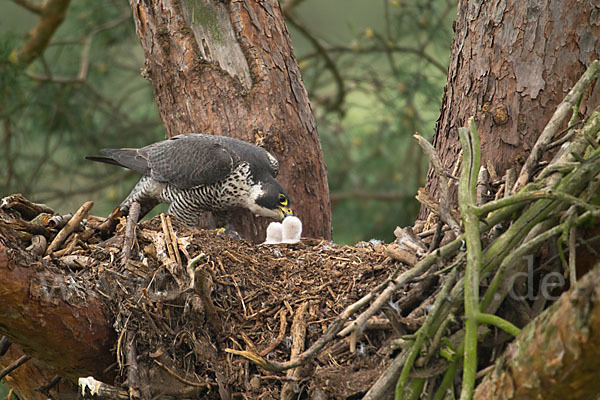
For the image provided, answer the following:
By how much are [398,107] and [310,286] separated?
3.71m

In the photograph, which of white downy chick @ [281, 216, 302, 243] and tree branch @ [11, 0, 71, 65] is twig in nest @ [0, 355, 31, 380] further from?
tree branch @ [11, 0, 71, 65]

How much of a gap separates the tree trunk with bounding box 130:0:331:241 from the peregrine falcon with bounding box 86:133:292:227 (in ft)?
0.33

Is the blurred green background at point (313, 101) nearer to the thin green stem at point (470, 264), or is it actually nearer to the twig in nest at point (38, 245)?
the twig in nest at point (38, 245)

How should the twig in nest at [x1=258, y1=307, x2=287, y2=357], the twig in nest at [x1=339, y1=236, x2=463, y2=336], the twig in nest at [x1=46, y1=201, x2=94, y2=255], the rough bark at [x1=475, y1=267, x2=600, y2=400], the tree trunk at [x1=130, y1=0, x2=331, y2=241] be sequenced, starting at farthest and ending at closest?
the tree trunk at [x1=130, y1=0, x2=331, y2=241] < the twig in nest at [x1=46, y1=201, x2=94, y2=255] < the twig in nest at [x1=258, y1=307, x2=287, y2=357] < the twig in nest at [x1=339, y1=236, x2=463, y2=336] < the rough bark at [x1=475, y1=267, x2=600, y2=400]

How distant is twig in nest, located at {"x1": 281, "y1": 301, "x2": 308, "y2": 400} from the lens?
205cm

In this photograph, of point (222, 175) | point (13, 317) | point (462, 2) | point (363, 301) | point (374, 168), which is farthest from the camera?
point (374, 168)

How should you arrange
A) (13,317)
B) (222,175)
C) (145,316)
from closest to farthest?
(13,317) → (145,316) → (222,175)

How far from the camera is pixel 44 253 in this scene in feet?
8.27

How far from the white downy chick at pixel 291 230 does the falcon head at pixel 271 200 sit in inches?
8.2

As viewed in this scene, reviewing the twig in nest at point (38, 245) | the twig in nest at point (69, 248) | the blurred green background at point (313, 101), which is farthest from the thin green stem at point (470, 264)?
the blurred green background at point (313, 101)

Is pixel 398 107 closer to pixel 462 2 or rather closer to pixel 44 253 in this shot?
pixel 462 2

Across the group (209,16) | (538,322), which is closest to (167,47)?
(209,16)

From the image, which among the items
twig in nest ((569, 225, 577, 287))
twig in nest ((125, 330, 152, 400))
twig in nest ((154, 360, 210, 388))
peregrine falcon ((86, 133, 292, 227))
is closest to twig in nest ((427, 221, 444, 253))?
twig in nest ((569, 225, 577, 287))

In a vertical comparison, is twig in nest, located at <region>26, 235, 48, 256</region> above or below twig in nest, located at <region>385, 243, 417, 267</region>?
below
